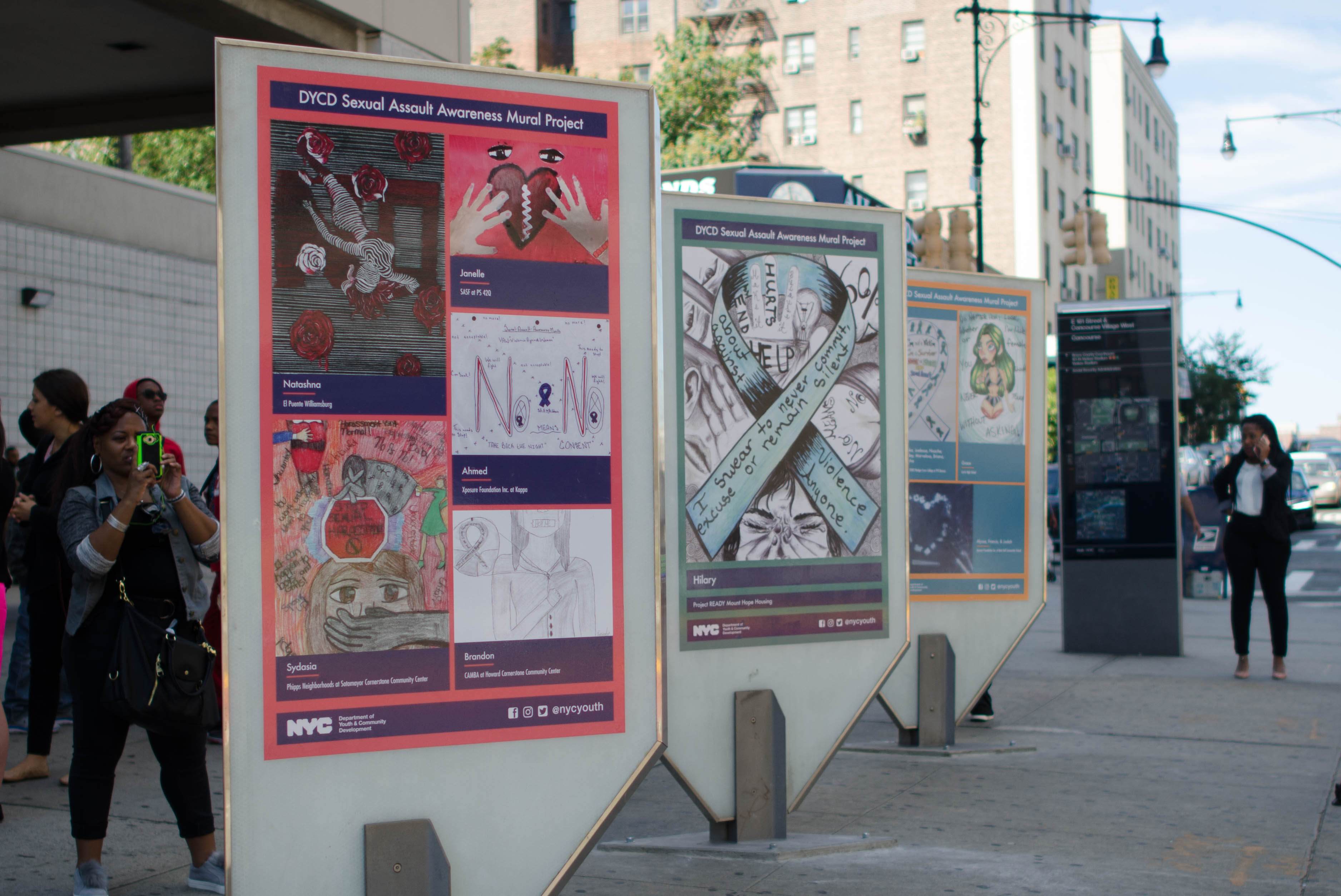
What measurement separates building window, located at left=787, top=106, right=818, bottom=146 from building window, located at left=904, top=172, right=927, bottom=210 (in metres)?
4.18

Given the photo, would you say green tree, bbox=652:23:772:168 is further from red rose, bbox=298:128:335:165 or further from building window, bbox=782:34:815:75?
red rose, bbox=298:128:335:165

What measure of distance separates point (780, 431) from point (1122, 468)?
6.76m

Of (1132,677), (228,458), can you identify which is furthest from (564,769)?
(1132,677)

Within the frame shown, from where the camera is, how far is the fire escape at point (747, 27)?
51.6m

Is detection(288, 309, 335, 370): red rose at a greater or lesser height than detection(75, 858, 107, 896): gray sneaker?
greater

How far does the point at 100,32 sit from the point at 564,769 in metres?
7.64

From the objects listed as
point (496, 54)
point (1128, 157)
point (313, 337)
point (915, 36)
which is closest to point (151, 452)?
point (313, 337)

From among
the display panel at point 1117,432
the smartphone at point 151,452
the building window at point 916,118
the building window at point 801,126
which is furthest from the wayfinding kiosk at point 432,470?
the building window at point 801,126

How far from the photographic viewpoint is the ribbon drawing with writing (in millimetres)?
5223

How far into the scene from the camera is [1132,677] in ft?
33.1

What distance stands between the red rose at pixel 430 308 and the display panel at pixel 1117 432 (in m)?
8.33

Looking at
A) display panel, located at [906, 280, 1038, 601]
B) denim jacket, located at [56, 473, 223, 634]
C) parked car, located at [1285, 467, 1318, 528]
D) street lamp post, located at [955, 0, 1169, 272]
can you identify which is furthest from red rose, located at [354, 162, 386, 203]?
parked car, located at [1285, 467, 1318, 528]

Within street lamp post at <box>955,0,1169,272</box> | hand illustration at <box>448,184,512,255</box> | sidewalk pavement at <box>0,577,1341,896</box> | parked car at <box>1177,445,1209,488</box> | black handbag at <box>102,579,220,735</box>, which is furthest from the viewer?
parked car at <box>1177,445,1209,488</box>

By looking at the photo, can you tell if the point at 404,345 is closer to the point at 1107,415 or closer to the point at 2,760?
the point at 2,760
